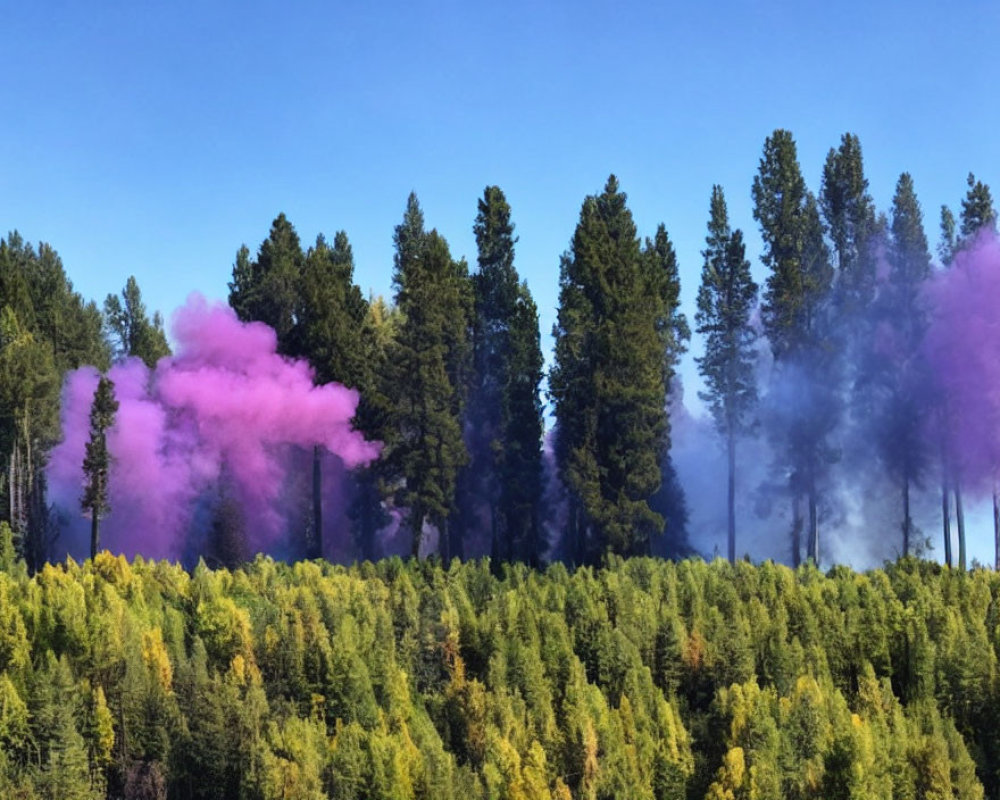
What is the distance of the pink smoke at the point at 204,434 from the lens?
4619 cm

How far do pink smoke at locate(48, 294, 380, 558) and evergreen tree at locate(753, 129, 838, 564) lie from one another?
17.4m

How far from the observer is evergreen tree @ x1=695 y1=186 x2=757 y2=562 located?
4719 cm

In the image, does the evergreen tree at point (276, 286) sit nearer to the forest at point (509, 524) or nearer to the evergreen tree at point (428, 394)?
the forest at point (509, 524)

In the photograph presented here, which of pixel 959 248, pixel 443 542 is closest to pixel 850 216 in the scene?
pixel 959 248

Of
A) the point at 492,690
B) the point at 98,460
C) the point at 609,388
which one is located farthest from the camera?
the point at 609,388

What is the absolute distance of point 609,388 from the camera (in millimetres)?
43844

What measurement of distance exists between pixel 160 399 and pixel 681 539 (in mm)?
23695

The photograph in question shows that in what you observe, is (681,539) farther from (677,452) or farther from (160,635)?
(160,635)

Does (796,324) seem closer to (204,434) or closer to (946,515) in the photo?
(946,515)

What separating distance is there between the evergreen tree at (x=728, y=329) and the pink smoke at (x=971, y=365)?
24.4ft

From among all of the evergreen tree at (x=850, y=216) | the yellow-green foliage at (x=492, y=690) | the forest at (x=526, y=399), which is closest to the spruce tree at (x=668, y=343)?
the forest at (x=526, y=399)

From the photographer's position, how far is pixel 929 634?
30047 millimetres

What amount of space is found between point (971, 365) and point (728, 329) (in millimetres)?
9634

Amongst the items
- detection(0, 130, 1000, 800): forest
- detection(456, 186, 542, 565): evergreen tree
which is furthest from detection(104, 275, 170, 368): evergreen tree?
detection(456, 186, 542, 565): evergreen tree
